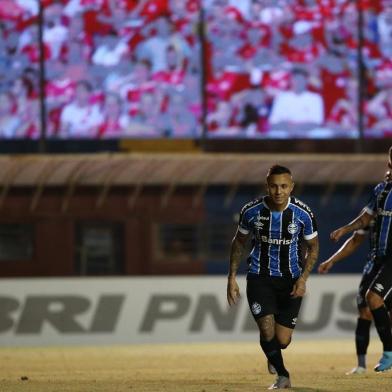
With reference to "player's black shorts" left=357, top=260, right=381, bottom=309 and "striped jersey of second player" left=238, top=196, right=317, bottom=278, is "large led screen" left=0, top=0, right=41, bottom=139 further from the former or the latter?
"striped jersey of second player" left=238, top=196, right=317, bottom=278

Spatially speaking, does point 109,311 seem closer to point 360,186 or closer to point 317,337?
point 317,337

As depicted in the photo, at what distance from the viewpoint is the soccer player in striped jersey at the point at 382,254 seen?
12992 millimetres

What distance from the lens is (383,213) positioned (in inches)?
512

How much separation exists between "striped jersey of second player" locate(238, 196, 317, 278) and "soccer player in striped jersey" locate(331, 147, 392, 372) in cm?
135

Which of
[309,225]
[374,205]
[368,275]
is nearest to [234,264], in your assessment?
[309,225]

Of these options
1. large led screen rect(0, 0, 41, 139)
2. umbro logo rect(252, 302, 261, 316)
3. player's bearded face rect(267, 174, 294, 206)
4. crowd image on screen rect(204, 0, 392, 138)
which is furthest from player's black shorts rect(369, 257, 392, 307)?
large led screen rect(0, 0, 41, 139)

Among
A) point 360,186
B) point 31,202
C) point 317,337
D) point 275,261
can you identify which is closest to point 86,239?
point 31,202

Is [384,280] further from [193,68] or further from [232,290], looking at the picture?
[193,68]

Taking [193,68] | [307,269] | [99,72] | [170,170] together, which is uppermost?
[307,269]

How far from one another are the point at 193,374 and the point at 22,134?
15179 mm

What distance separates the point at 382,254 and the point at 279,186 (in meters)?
2.22

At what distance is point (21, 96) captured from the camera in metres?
29.2

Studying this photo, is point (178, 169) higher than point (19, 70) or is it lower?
lower

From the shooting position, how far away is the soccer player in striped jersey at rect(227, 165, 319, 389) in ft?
38.0
